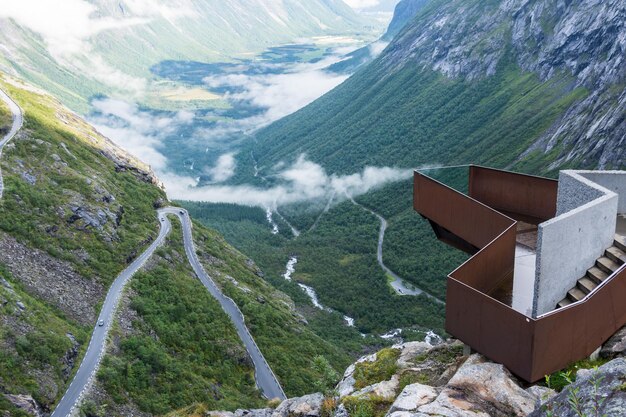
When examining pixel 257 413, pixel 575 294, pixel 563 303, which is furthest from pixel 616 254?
pixel 257 413

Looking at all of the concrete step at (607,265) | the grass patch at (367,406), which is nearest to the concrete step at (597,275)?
the concrete step at (607,265)

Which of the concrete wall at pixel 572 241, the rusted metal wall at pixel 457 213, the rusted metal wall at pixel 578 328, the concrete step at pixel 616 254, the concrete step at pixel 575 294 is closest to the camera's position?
the rusted metal wall at pixel 578 328

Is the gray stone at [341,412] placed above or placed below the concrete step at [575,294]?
below

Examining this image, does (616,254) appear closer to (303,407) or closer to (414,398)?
(414,398)

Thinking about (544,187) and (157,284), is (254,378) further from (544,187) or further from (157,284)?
(544,187)

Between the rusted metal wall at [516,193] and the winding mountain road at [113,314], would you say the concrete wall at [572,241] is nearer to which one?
the rusted metal wall at [516,193]

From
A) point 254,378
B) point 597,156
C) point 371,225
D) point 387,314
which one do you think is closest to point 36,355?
point 254,378
